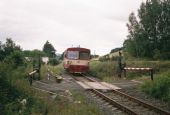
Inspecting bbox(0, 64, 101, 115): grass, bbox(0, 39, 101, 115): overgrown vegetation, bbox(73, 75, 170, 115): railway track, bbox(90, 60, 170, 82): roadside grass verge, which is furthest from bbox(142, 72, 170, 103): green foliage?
bbox(90, 60, 170, 82): roadside grass verge

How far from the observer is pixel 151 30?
65625 mm

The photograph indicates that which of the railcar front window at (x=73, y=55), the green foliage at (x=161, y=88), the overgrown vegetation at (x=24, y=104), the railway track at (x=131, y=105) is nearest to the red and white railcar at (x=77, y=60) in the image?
the railcar front window at (x=73, y=55)

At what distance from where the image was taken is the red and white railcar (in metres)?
41.0

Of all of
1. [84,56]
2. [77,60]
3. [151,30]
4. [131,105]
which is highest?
[151,30]

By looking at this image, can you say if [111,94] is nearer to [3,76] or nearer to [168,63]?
[3,76]

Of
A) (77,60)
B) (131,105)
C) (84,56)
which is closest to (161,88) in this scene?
(131,105)

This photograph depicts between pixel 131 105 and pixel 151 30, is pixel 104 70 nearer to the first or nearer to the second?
pixel 131 105

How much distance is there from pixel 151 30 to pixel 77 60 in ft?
88.1

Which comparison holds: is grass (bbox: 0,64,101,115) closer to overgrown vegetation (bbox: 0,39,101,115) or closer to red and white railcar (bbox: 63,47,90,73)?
overgrown vegetation (bbox: 0,39,101,115)

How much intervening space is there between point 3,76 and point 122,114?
451 centimetres

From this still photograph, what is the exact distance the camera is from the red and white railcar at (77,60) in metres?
41.0

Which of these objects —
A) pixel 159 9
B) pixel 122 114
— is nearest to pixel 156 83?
pixel 122 114

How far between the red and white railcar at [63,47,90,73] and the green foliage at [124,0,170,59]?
23.1 m

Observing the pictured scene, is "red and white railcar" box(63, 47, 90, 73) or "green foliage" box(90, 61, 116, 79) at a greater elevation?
"red and white railcar" box(63, 47, 90, 73)
